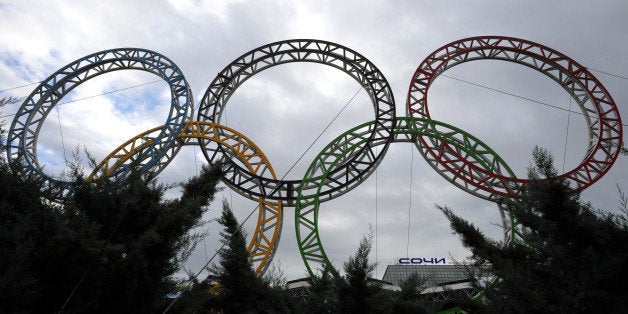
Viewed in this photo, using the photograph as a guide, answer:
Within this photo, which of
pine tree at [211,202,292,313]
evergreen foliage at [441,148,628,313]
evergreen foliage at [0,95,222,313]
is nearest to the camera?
evergreen foliage at [441,148,628,313]

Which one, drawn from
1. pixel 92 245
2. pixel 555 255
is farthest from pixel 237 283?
Answer: pixel 555 255

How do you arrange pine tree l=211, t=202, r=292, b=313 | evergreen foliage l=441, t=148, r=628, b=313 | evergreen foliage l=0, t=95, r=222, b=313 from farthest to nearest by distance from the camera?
pine tree l=211, t=202, r=292, b=313 → evergreen foliage l=0, t=95, r=222, b=313 → evergreen foliage l=441, t=148, r=628, b=313

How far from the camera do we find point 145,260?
7105 millimetres

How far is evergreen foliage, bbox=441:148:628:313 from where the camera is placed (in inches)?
221

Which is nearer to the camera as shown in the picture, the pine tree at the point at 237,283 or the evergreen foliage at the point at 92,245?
the evergreen foliage at the point at 92,245

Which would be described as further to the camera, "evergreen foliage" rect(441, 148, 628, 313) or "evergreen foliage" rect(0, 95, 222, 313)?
"evergreen foliage" rect(0, 95, 222, 313)

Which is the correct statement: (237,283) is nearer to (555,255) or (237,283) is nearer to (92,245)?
(92,245)

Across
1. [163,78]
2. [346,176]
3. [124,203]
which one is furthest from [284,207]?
[124,203]

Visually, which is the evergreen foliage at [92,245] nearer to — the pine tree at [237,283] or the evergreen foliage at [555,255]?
the pine tree at [237,283]

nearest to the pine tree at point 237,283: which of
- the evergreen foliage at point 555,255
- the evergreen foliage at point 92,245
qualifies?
the evergreen foliage at point 92,245

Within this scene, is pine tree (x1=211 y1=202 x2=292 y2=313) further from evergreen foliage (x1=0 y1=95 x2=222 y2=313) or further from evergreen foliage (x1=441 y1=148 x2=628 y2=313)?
evergreen foliage (x1=441 y1=148 x2=628 y2=313)

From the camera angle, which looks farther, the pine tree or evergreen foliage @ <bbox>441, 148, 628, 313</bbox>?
the pine tree

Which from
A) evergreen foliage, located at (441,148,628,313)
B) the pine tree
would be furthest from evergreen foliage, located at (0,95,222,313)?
evergreen foliage, located at (441,148,628,313)

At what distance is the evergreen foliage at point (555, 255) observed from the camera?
561cm
